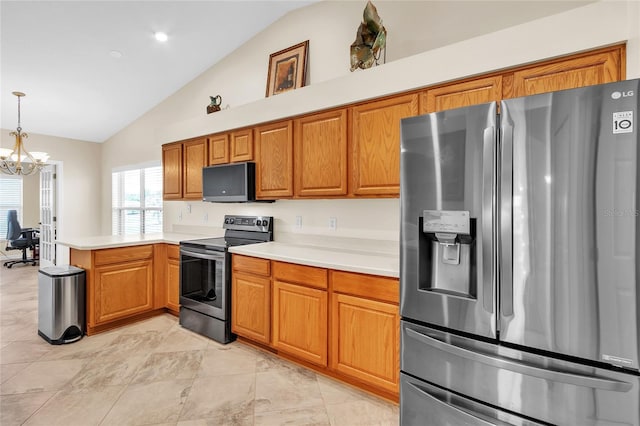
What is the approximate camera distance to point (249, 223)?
3.51 meters

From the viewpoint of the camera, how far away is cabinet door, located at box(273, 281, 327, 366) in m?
2.31

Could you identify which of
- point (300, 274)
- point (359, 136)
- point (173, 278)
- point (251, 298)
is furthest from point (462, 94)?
point (173, 278)

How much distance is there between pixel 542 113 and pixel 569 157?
192 millimetres

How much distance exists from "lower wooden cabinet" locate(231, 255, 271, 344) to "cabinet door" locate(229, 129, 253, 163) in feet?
3.43

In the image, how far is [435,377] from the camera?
1.44m

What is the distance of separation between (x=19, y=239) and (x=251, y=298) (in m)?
7.12

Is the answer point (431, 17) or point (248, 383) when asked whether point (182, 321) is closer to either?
point (248, 383)

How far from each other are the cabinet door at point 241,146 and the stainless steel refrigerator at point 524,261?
6.63ft

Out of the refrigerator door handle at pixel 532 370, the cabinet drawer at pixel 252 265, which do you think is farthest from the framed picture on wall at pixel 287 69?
the refrigerator door handle at pixel 532 370

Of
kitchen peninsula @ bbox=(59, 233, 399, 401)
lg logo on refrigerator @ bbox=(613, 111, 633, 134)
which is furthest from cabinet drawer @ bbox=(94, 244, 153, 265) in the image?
lg logo on refrigerator @ bbox=(613, 111, 633, 134)

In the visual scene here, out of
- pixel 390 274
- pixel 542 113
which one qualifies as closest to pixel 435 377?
pixel 390 274

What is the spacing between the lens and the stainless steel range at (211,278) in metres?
2.94

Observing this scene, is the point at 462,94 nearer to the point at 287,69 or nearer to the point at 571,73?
the point at 571,73

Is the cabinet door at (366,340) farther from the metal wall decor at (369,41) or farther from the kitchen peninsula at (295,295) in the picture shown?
the metal wall decor at (369,41)
